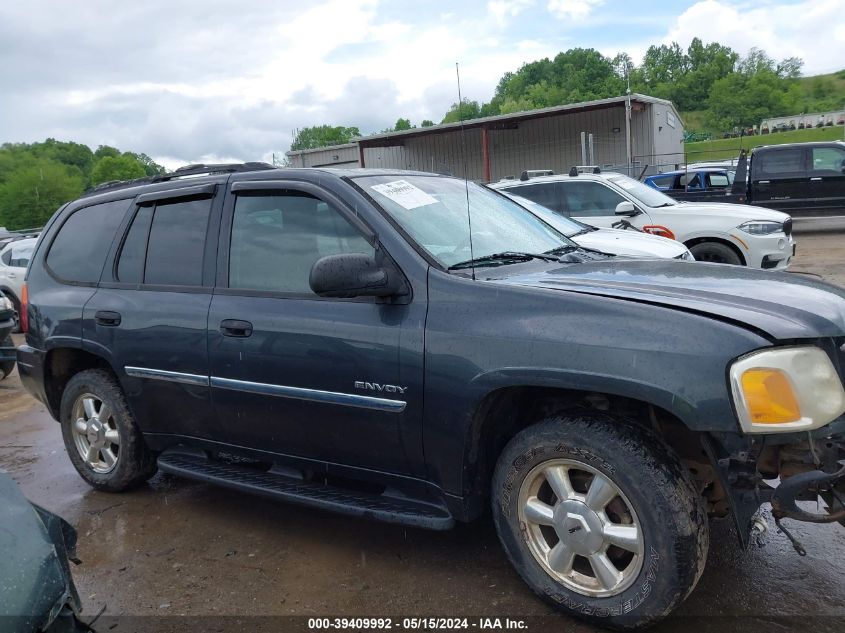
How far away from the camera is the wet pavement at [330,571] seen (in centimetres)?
286

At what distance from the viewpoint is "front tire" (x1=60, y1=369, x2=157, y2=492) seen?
14.0ft

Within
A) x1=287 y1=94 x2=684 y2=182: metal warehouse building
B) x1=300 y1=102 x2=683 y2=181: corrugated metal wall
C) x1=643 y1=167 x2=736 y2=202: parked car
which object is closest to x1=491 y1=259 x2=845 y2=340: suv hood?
x1=643 y1=167 x2=736 y2=202: parked car

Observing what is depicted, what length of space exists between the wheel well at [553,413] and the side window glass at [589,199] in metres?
7.44

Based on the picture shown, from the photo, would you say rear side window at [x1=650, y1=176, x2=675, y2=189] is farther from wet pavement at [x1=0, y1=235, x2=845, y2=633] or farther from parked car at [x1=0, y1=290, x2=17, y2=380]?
wet pavement at [x1=0, y1=235, x2=845, y2=633]

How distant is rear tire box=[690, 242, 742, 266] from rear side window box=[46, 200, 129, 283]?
7693mm

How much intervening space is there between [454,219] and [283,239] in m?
0.84

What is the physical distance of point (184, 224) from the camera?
393 cm

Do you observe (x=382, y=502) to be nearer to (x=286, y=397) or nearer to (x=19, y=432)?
(x=286, y=397)

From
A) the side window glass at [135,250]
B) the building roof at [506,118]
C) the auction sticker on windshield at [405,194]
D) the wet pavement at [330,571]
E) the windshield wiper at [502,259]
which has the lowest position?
the wet pavement at [330,571]

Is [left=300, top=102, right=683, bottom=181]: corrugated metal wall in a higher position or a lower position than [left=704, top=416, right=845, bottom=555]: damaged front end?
higher

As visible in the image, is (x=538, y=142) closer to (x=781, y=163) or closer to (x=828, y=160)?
(x=781, y=163)

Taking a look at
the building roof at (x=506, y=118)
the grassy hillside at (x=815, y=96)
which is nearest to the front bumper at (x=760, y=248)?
the building roof at (x=506, y=118)

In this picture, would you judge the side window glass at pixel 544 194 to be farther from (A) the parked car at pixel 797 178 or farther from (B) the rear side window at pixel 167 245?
(A) the parked car at pixel 797 178

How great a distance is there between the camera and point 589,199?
33.0ft
